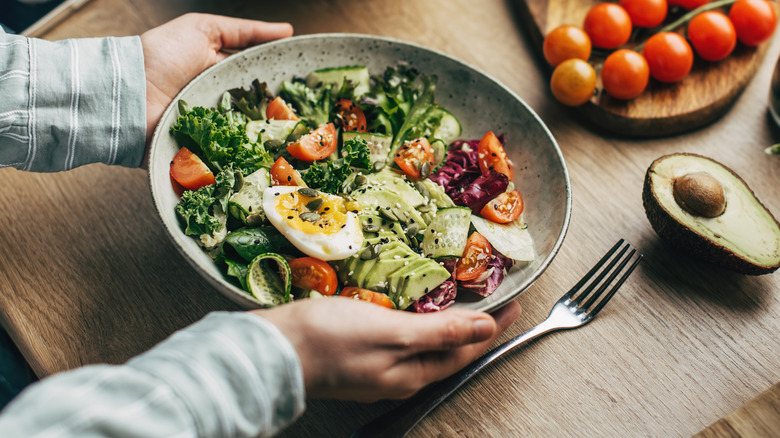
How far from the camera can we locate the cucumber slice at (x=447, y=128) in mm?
2174

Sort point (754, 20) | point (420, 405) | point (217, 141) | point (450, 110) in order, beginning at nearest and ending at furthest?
point (420, 405), point (217, 141), point (450, 110), point (754, 20)

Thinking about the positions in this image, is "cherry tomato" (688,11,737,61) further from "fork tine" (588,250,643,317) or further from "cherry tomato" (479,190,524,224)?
Result: "cherry tomato" (479,190,524,224)

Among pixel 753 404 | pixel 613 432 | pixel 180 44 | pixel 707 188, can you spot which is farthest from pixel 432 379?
pixel 180 44

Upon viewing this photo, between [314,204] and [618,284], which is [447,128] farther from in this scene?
[618,284]

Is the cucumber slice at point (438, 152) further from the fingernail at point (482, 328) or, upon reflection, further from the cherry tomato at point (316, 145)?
the fingernail at point (482, 328)

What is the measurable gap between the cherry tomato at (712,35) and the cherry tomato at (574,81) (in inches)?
25.5

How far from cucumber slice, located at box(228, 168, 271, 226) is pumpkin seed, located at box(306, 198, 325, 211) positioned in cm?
17

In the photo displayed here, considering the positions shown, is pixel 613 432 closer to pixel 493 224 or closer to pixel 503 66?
pixel 493 224

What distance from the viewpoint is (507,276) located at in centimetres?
183

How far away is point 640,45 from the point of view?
263cm

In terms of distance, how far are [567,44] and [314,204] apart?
1.53 metres

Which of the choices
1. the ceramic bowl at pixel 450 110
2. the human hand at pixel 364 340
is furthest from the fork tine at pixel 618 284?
the human hand at pixel 364 340

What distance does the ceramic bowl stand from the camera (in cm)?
171

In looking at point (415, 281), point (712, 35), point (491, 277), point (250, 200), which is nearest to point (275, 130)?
point (250, 200)
